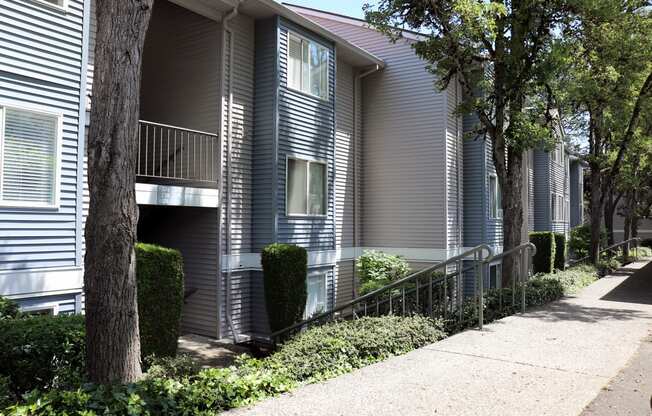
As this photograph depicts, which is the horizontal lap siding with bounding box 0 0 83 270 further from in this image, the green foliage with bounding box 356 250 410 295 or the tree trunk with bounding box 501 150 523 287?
the tree trunk with bounding box 501 150 523 287

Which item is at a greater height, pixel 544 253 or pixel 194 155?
pixel 194 155

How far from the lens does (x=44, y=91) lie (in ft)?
27.7

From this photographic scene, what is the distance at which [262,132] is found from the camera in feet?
43.0

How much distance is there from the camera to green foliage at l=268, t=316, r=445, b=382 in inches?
231

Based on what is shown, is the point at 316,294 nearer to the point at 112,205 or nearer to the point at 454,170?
the point at 454,170

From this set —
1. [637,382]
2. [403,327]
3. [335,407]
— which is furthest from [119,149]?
[637,382]

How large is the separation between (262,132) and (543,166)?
61.5 ft

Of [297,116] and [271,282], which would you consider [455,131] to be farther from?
[271,282]

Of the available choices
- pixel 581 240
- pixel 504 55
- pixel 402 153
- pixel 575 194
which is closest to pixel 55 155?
pixel 504 55

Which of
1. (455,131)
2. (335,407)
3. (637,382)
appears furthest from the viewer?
(455,131)

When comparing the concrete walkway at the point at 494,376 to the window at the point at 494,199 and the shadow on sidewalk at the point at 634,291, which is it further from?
the window at the point at 494,199

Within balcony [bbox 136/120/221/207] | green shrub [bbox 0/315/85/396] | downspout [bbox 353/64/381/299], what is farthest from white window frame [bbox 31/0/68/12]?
downspout [bbox 353/64/381/299]

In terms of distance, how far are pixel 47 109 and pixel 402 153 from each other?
37.1 ft

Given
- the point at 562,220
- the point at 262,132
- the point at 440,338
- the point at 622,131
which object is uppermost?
the point at 622,131
